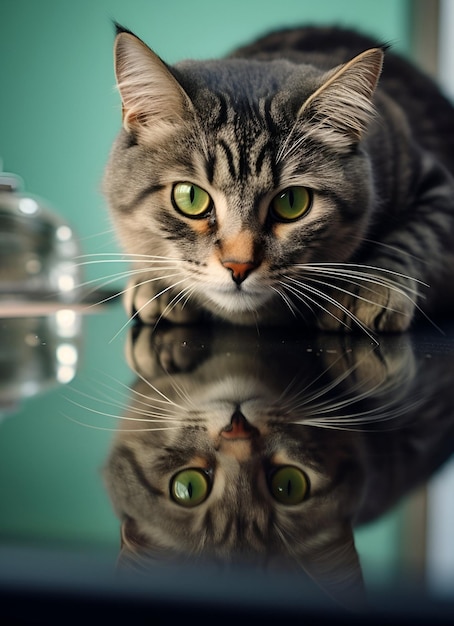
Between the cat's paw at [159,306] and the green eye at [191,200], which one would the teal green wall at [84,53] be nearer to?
the cat's paw at [159,306]

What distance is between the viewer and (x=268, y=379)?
63 cm

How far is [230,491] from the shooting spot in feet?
1.07

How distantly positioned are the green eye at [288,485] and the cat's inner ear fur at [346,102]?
28.3 inches

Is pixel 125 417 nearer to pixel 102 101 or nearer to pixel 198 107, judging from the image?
pixel 198 107

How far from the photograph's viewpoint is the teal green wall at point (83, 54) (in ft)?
8.25

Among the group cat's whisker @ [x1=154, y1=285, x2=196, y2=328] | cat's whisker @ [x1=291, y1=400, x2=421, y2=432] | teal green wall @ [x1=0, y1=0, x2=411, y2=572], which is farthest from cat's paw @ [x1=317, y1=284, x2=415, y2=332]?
teal green wall @ [x1=0, y1=0, x2=411, y2=572]

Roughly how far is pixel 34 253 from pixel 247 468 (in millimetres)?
1659

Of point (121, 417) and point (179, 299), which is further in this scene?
point (179, 299)

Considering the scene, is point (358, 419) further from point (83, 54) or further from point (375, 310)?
point (83, 54)

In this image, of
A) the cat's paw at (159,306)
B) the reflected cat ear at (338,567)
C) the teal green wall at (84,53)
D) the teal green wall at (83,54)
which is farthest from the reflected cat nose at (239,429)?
the teal green wall at (83,54)

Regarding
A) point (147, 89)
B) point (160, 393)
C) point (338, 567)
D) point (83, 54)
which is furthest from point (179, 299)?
point (83, 54)

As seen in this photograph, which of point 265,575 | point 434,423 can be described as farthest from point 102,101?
point 265,575

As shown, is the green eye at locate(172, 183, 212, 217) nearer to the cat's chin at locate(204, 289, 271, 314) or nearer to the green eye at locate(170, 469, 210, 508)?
the cat's chin at locate(204, 289, 271, 314)

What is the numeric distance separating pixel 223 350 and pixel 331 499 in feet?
1.70
